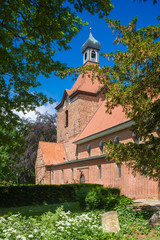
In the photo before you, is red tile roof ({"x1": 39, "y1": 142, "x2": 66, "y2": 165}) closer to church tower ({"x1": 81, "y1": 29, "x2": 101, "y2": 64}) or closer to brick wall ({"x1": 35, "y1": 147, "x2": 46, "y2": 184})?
brick wall ({"x1": 35, "y1": 147, "x2": 46, "y2": 184})

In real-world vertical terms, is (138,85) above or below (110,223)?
above

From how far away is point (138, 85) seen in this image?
8.18m

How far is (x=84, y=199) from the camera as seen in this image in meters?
12.6

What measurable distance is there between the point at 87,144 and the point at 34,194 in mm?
10619

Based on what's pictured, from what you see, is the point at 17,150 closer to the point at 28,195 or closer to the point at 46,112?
the point at 28,195

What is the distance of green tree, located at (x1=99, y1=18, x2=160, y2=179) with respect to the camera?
7984 millimetres

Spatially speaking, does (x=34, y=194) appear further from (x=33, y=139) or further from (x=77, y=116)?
(x=33, y=139)

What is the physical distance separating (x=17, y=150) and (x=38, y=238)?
326 inches

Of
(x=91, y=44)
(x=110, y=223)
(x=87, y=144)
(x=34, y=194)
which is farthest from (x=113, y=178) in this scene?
(x=91, y=44)

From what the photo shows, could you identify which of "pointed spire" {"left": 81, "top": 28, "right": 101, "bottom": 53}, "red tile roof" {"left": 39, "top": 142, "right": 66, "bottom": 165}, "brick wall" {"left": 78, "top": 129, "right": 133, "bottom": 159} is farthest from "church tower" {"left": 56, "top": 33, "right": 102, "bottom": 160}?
"pointed spire" {"left": 81, "top": 28, "right": 101, "bottom": 53}

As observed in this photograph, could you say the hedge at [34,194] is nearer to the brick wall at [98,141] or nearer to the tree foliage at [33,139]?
the brick wall at [98,141]

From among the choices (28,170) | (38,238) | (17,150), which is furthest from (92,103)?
(38,238)

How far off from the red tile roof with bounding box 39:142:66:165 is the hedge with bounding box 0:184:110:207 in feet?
47.4

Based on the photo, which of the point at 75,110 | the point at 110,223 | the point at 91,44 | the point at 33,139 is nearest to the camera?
the point at 110,223
